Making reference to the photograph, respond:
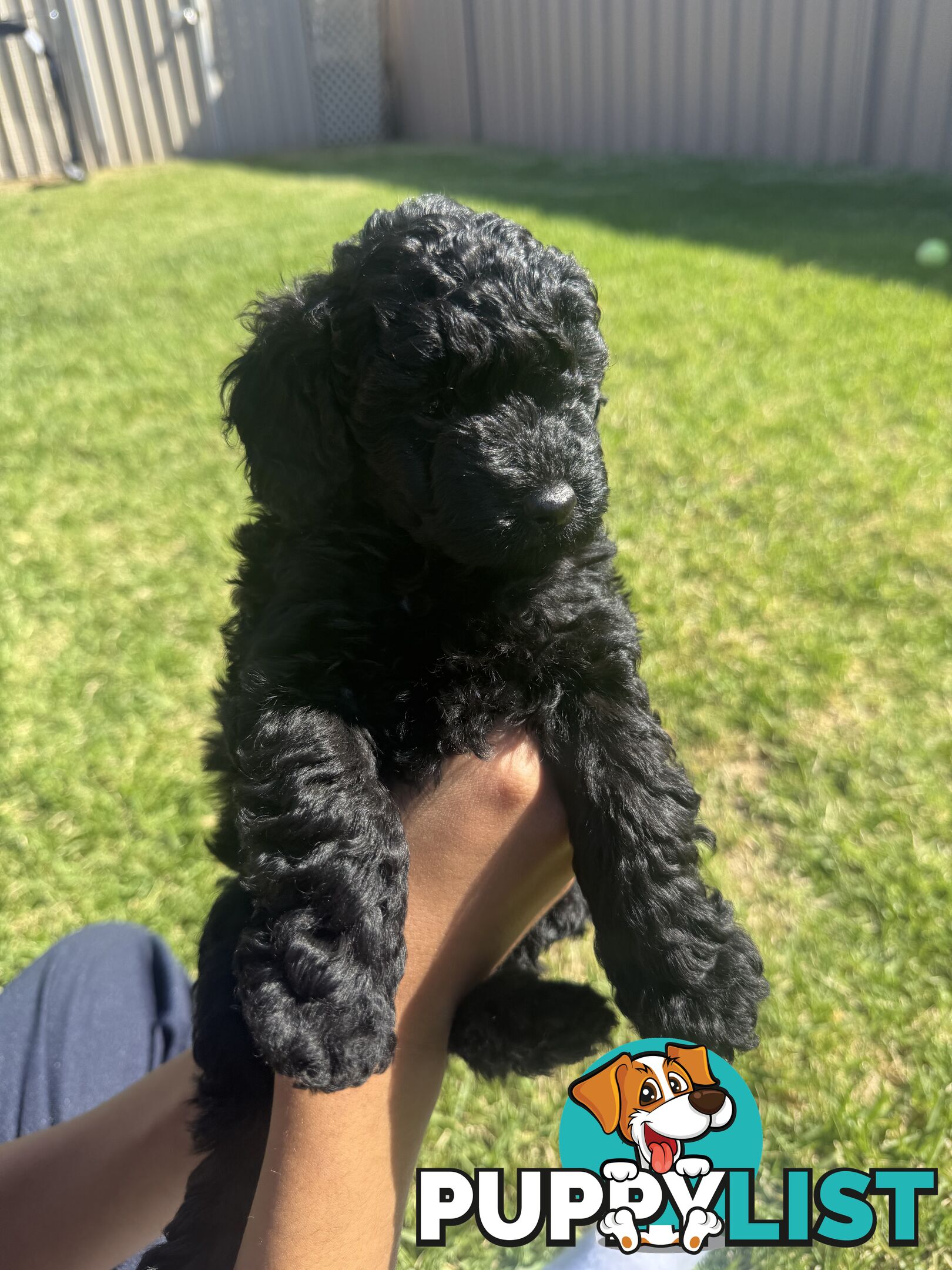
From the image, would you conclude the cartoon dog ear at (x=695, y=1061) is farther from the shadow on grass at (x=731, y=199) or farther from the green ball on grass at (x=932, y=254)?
the green ball on grass at (x=932, y=254)

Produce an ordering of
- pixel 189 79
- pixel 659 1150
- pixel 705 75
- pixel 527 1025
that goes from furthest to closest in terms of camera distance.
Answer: pixel 189 79 → pixel 705 75 → pixel 527 1025 → pixel 659 1150

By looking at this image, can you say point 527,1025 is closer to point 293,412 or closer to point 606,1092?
point 606,1092

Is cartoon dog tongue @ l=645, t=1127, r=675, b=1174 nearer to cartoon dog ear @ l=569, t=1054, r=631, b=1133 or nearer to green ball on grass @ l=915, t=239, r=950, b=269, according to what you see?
cartoon dog ear @ l=569, t=1054, r=631, b=1133

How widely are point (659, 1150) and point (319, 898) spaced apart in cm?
80

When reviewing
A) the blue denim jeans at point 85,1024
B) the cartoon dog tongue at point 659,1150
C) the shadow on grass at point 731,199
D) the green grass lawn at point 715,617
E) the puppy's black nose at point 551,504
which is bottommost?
the shadow on grass at point 731,199

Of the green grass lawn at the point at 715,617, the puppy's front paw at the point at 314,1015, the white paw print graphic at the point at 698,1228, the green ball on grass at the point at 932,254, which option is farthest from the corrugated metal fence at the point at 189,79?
the white paw print graphic at the point at 698,1228

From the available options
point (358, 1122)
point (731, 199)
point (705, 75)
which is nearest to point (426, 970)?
Result: point (358, 1122)

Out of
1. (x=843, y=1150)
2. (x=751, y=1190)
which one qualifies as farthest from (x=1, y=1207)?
(x=843, y=1150)

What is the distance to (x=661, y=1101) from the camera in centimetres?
170

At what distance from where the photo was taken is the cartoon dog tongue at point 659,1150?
69.2 inches

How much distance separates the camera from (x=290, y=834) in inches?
64.7

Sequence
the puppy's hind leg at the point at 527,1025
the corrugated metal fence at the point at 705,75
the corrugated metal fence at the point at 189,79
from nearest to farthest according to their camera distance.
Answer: the puppy's hind leg at the point at 527,1025
the corrugated metal fence at the point at 705,75
the corrugated metal fence at the point at 189,79

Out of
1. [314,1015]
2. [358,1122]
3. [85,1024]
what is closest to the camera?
[314,1015]

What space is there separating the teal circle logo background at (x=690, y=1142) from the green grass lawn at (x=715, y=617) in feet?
1.60
